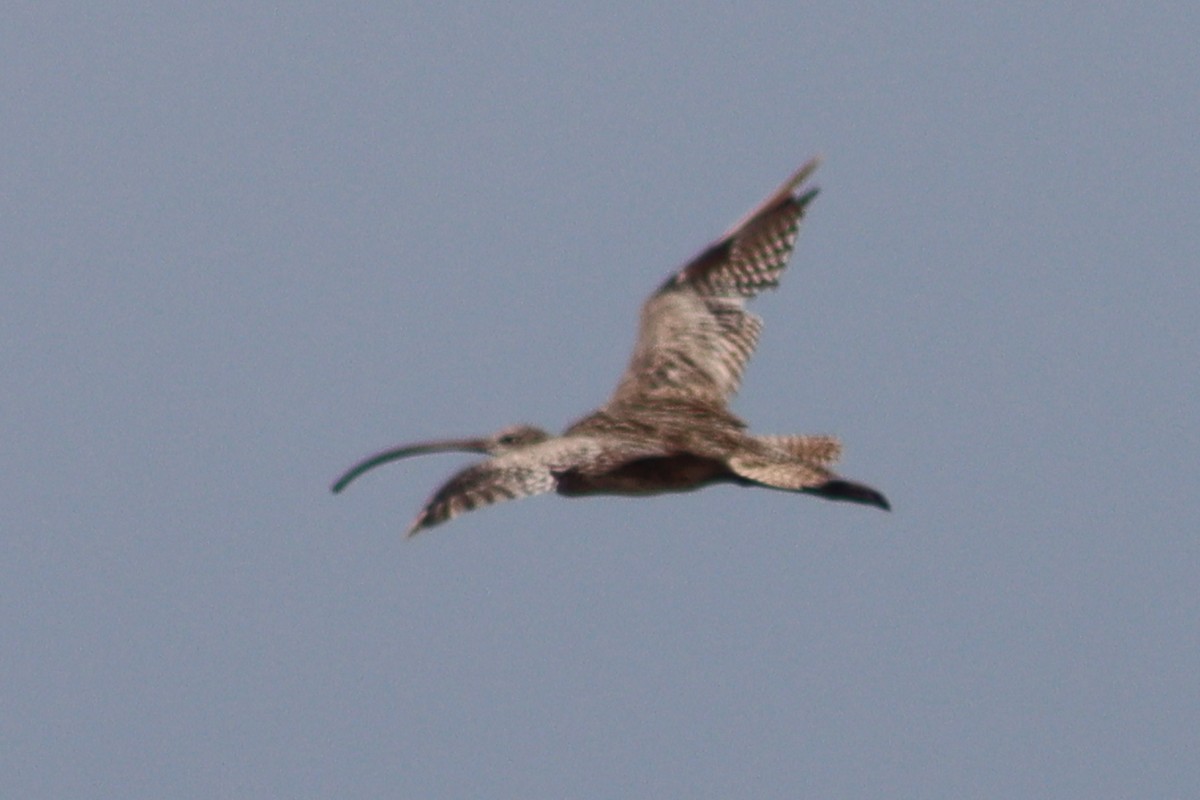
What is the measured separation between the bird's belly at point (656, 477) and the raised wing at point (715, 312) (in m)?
2.45

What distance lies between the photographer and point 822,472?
1953 cm

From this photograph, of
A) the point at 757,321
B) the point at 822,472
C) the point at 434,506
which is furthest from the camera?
the point at 757,321

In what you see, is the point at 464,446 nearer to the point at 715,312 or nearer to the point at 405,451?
the point at 405,451

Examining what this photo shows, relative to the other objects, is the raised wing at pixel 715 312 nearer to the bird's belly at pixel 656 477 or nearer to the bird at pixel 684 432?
the bird at pixel 684 432

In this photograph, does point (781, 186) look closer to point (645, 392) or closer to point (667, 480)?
point (645, 392)

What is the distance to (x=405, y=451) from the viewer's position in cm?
2078

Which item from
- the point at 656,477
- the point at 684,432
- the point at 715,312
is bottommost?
the point at 656,477

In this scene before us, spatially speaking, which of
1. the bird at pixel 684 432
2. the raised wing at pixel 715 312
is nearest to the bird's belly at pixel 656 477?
the bird at pixel 684 432

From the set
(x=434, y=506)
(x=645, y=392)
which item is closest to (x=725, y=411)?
(x=645, y=392)

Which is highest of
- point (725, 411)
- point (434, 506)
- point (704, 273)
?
point (704, 273)

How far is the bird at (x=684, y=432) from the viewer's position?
744 inches

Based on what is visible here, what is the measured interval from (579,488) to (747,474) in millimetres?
1376

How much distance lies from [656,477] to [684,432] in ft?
3.08

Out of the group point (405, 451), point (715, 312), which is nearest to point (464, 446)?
point (405, 451)
